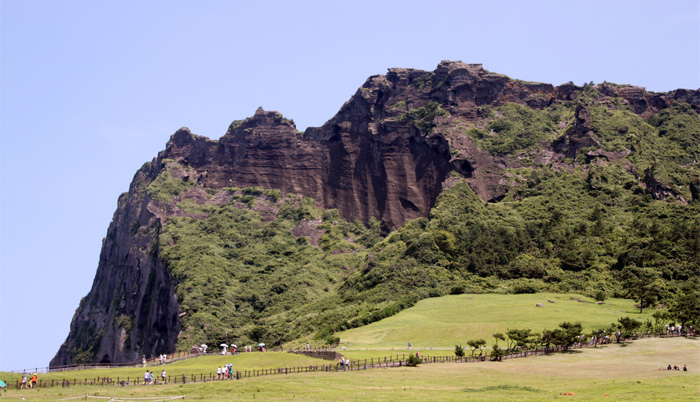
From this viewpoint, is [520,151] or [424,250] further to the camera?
[520,151]

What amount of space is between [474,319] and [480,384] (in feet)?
159

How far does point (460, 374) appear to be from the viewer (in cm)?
7612

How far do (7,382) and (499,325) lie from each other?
215ft

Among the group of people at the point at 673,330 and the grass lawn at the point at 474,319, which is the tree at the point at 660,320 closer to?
the group of people at the point at 673,330

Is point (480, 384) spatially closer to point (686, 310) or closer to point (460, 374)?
point (460, 374)

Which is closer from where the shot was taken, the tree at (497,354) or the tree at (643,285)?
the tree at (497,354)

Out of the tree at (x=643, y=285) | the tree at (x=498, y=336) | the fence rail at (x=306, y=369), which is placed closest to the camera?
the fence rail at (x=306, y=369)

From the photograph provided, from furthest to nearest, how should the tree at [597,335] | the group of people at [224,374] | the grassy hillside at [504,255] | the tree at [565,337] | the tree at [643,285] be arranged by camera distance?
1. the grassy hillside at [504,255]
2. the tree at [643,285]
3. the tree at [597,335]
4. the tree at [565,337]
5. the group of people at [224,374]

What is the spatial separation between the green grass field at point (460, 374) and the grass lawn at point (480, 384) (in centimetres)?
9

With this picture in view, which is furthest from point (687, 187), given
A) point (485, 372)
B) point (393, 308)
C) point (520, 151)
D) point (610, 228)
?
point (485, 372)

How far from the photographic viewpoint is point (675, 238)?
138 meters

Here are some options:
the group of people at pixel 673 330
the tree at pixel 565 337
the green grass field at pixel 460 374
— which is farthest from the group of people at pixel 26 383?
the group of people at pixel 673 330

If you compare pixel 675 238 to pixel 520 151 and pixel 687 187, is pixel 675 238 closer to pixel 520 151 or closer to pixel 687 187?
pixel 687 187

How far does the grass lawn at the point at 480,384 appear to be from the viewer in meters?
61.7
